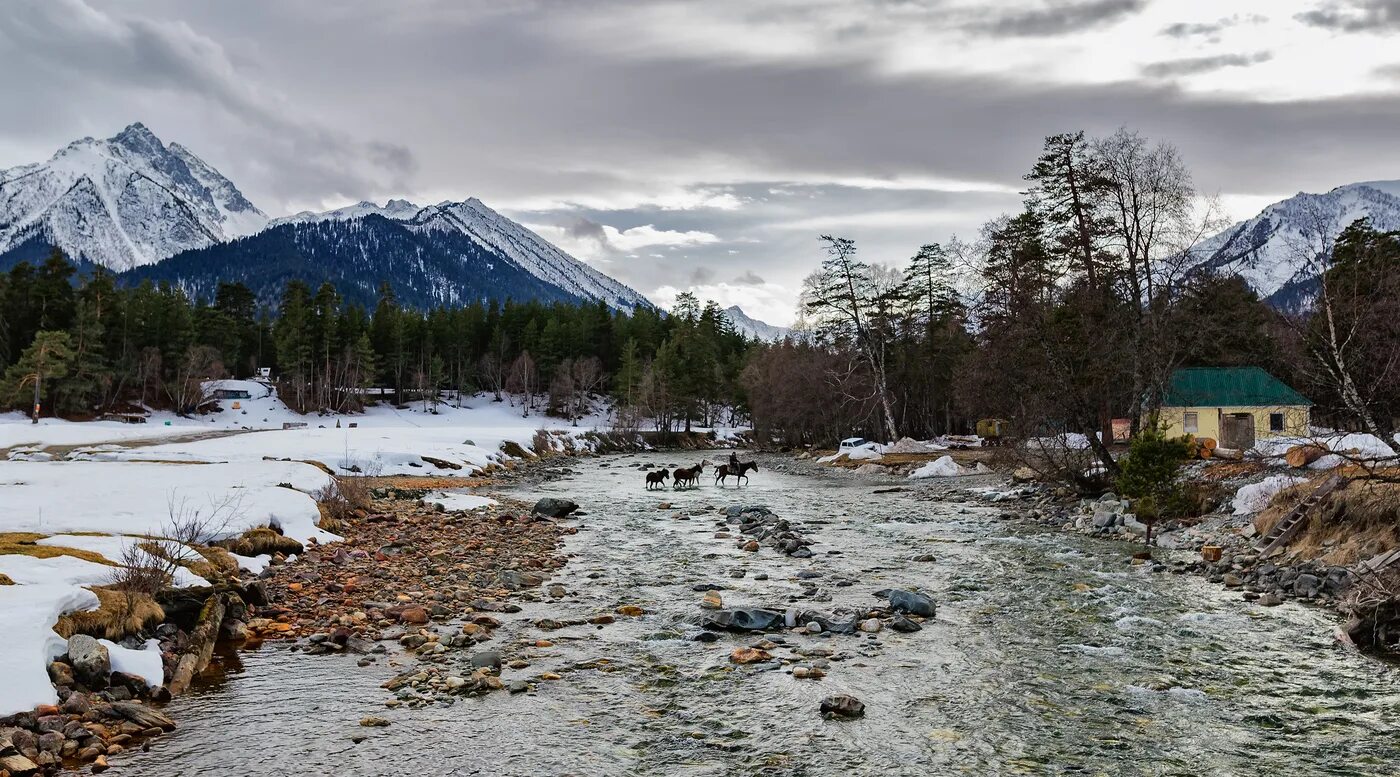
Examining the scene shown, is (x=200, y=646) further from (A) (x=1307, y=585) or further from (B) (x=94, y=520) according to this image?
(A) (x=1307, y=585)

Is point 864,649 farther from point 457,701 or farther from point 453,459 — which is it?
point 453,459

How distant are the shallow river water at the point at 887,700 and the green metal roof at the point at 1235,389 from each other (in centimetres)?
3582

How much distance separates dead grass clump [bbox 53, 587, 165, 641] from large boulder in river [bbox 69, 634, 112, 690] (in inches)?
13.0

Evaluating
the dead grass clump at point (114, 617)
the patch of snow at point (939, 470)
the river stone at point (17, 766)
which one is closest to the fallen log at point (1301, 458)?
A: the patch of snow at point (939, 470)

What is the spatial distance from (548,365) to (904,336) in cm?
6348

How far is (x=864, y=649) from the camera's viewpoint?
34.0ft

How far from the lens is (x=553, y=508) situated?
24.8 metres

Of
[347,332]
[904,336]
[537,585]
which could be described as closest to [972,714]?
[537,585]

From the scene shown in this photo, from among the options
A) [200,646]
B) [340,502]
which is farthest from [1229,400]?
[200,646]

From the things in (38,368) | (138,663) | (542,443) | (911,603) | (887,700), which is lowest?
(887,700)

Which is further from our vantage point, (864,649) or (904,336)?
(904,336)

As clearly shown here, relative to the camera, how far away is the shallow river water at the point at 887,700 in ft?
23.0

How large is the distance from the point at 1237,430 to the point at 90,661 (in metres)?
45.5

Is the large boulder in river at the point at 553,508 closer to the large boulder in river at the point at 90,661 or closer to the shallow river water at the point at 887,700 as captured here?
the shallow river water at the point at 887,700
